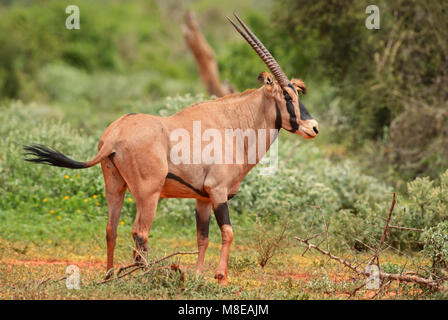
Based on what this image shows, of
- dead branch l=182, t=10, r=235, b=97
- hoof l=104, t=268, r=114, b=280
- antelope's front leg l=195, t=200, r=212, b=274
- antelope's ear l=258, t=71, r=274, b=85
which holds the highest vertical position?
dead branch l=182, t=10, r=235, b=97

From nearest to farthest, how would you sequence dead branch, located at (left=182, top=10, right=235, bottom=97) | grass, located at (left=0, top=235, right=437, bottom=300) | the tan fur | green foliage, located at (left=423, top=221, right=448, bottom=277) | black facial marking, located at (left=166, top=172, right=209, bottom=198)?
grass, located at (left=0, top=235, right=437, bottom=300) < the tan fur < black facial marking, located at (left=166, top=172, right=209, bottom=198) < green foliage, located at (left=423, top=221, right=448, bottom=277) < dead branch, located at (left=182, top=10, right=235, bottom=97)

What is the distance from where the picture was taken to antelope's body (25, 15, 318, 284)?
22.8ft

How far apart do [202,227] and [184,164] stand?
39.7 inches

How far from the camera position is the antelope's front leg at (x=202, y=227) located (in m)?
7.74

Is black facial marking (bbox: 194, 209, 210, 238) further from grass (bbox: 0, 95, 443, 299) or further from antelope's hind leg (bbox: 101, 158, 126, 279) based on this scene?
antelope's hind leg (bbox: 101, 158, 126, 279)

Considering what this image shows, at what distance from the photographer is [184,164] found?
7.16 meters

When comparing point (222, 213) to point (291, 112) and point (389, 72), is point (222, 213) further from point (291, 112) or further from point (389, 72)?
point (389, 72)

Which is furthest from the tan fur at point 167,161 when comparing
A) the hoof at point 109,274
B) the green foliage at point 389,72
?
the green foliage at point 389,72

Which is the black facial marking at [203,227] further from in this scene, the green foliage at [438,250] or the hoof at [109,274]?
the green foliage at [438,250]

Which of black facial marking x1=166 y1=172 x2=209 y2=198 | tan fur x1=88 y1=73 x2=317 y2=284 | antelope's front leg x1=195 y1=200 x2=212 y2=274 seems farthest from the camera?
antelope's front leg x1=195 y1=200 x2=212 y2=274

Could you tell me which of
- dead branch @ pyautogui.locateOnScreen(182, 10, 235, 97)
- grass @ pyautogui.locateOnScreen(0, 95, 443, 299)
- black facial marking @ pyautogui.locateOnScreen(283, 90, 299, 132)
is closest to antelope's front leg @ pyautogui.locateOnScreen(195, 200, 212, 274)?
grass @ pyautogui.locateOnScreen(0, 95, 443, 299)

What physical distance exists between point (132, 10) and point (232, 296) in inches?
2507

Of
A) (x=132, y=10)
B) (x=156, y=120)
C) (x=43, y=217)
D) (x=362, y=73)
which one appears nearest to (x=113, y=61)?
(x=132, y=10)

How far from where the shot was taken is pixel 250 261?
8.81 meters
